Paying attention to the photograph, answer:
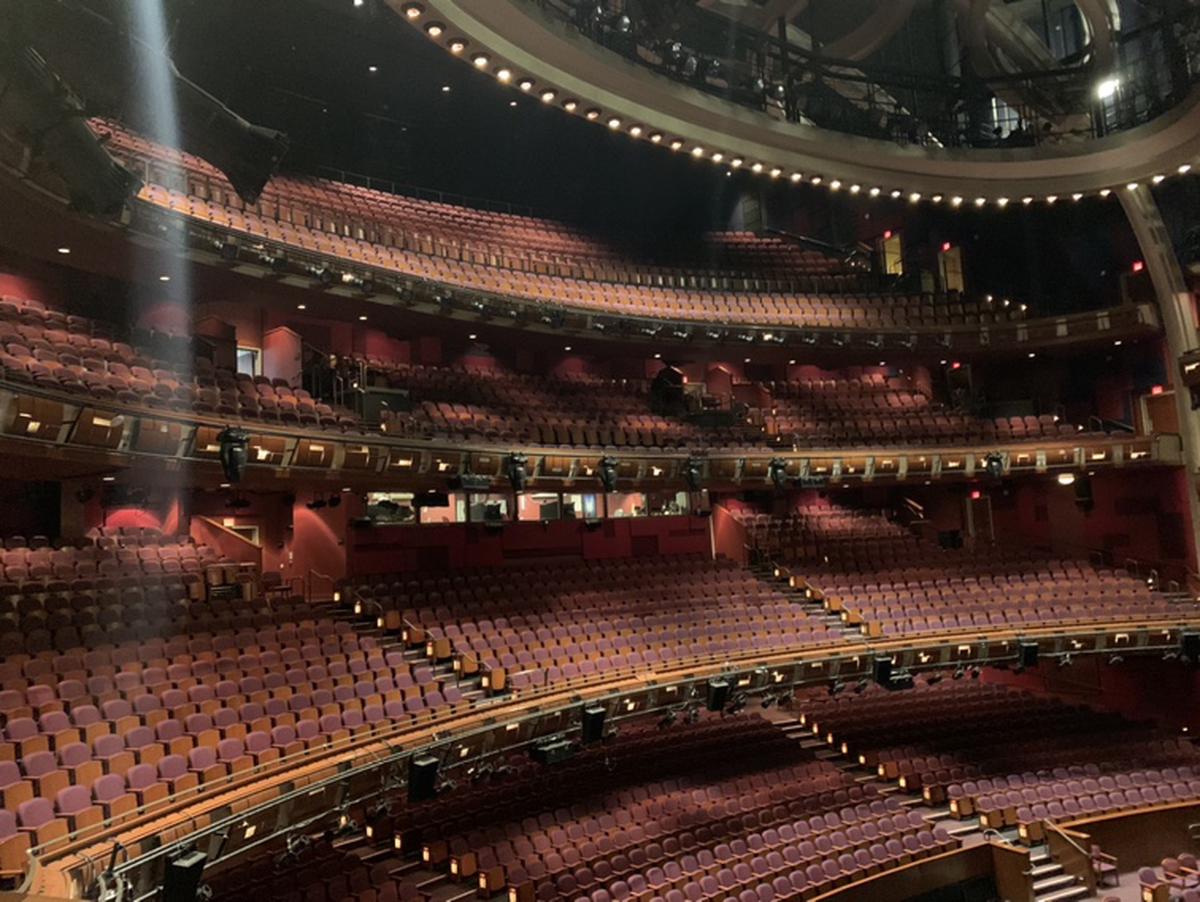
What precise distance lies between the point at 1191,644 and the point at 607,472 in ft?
27.2

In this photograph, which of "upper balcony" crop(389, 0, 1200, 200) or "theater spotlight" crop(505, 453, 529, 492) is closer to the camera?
"upper balcony" crop(389, 0, 1200, 200)

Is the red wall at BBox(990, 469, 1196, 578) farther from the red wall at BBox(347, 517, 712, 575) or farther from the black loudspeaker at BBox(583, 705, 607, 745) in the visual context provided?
the black loudspeaker at BBox(583, 705, 607, 745)

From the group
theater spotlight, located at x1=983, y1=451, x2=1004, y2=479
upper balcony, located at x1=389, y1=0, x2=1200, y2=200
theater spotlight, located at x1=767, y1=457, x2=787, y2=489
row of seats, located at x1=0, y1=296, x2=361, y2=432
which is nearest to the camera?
row of seats, located at x1=0, y1=296, x2=361, y2=432

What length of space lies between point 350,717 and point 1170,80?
11.9 meters

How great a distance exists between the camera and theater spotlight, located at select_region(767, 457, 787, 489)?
41.8 feet

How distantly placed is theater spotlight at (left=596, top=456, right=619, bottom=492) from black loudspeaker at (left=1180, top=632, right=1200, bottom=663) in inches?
317

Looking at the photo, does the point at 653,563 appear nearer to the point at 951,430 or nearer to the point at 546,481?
the point at 546,481

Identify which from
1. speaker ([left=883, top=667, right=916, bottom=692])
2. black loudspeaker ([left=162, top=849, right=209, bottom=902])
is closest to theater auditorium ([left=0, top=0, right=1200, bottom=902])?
black loudspeaker ([left=162, top=849, right=209, bottom=902])

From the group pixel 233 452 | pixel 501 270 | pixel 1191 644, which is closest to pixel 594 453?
pixel 501 270

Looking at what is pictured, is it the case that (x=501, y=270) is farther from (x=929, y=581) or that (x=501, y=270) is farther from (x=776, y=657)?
(x=929, y=581)

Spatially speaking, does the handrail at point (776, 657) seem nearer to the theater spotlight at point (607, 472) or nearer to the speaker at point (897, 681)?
the speaker at point (897, 681)

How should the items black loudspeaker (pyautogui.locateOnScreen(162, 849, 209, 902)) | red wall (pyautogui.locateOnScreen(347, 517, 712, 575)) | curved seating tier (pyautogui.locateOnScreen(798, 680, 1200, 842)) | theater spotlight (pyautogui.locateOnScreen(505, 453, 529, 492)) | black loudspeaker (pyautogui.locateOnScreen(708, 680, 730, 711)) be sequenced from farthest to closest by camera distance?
red wall (pyautogui.locateOnScreen(347, 517, 712, 575)) → theater spotlight (pyautogui.locateOnScreen(505, 453, 529, 492)) → curved seating tier (pyautogui.locateOnScreen(798, 680, 1200, 842)) → black loudspeaker (pyautogui.locateOnScreen(708, 680, 730, 711)) → black loudspeaker (pyautogui.locateOnScreen(162, 849, 209, 902))

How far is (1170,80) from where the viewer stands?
34.0 ft

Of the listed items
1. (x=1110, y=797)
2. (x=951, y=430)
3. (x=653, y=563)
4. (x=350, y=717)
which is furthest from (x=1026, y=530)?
(x=350, y=717)
